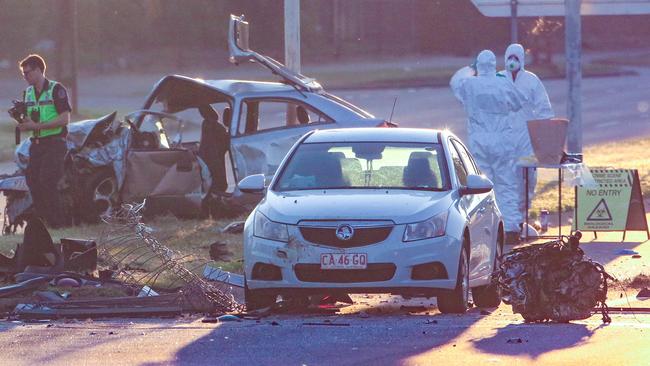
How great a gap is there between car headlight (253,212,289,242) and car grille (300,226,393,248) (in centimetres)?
19

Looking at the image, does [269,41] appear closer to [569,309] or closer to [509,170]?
Answer: [509,170]

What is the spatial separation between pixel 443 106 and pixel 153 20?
74.6 ft

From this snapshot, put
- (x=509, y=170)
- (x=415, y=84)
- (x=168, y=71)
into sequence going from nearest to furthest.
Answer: (x=509, y=170) < (x=415, y=84) < (x=168, y=71)

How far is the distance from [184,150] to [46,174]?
1.95 metres

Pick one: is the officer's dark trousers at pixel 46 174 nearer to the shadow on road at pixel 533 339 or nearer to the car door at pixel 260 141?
the car door at pixel 260 141

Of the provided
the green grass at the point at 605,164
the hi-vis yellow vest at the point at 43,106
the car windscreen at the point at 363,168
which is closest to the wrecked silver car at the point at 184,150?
the hi-vis yellow vest at the point at 43,106

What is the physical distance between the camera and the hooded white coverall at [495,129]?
16422mm

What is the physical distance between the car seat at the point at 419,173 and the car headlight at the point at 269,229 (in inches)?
46.8

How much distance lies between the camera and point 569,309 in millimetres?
10664

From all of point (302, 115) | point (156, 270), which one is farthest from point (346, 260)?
point (302, 115)

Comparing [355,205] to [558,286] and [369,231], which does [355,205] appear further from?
[558,286]

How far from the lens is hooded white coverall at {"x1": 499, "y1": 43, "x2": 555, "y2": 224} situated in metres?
16.7

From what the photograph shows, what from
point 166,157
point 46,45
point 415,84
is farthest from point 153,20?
point 166,157

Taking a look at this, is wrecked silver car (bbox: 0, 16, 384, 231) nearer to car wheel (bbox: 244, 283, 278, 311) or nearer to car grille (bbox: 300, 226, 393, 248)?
car wheel (bbox: 244, 283, 278, 311)
